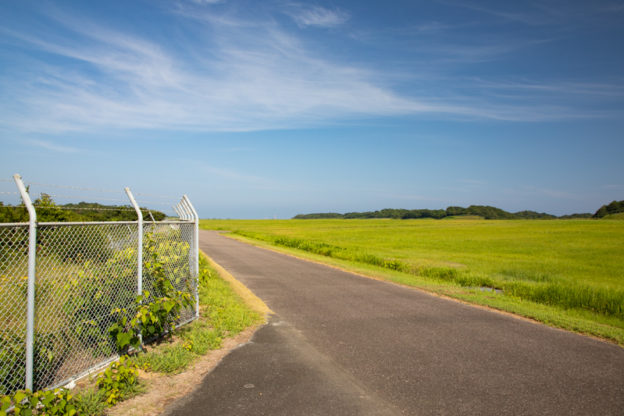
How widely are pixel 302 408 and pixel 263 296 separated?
6.43m

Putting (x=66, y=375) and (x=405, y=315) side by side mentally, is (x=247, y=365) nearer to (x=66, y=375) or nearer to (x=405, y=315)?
(x=66, y=375)

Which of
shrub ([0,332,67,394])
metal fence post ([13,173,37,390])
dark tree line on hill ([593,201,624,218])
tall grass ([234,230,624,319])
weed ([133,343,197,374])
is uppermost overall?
dark tree line on hill ([593,201,624,218])

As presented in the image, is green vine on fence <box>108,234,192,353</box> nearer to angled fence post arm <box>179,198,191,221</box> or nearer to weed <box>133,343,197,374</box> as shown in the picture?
weed <box>133,343,197,374</box>

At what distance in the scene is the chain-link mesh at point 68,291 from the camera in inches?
158

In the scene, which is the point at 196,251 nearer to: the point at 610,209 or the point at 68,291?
the point at 68,291

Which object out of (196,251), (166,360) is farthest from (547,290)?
(166,360)

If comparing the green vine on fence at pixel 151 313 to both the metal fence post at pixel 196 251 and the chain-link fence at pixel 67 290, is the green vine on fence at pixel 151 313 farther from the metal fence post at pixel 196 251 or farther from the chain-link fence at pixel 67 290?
the metal fence post at pixel 196 251

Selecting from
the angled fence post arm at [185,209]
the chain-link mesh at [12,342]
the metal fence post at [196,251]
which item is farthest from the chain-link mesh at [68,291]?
the angled fence post arm at [185,209]

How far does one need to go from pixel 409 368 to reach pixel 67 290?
15.3 ft

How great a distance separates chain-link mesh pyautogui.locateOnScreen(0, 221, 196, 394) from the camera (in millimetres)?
4023

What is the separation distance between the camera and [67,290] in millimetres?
4863

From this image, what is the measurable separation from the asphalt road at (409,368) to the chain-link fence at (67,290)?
4.97 feet

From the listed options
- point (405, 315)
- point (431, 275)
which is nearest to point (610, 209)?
point (431, 275)

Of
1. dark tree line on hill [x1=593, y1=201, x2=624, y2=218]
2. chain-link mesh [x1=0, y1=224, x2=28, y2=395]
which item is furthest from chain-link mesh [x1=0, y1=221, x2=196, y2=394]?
dark tree line on hill [x1=593, y1=201, x2=624, y2=218]
